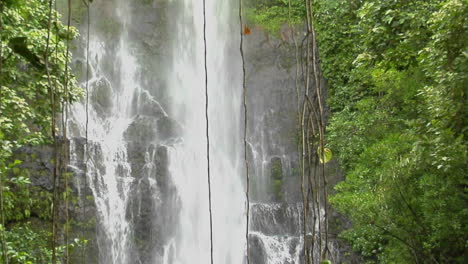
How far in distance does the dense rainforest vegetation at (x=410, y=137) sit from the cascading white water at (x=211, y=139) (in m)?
3.54

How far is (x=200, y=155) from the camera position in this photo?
14.5 m

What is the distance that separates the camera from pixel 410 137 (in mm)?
7523

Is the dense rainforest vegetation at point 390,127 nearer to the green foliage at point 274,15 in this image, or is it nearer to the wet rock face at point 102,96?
the wet rock face at point 102,96

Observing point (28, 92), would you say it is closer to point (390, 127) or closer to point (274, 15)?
point (390, 127)

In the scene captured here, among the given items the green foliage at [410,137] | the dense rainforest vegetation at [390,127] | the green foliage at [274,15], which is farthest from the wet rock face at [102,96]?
the green foliage at [410,137]

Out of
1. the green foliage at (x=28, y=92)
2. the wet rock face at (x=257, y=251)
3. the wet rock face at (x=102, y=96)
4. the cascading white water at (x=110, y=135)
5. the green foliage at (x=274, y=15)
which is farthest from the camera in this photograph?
the green foliage at (x=274, y=15)

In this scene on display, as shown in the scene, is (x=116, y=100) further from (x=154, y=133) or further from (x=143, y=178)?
(x=143, y=178)

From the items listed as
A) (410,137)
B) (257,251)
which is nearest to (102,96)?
(257,251)

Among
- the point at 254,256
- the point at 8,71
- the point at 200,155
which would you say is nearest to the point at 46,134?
the point at 8,71

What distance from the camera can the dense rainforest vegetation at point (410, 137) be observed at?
5.64 meters

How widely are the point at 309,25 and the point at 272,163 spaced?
41.2 ft

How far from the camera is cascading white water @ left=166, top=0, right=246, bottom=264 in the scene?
13.3 meters

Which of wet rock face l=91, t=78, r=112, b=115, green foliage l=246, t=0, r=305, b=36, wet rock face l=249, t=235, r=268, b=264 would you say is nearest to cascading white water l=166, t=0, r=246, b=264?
wet rock face l=249, t=235, r=268, b=264

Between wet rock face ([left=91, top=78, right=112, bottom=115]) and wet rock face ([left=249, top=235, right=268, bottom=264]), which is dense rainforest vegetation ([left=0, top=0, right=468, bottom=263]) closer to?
wet rock face ([left=249, top=235, right=268, bottom=264])
